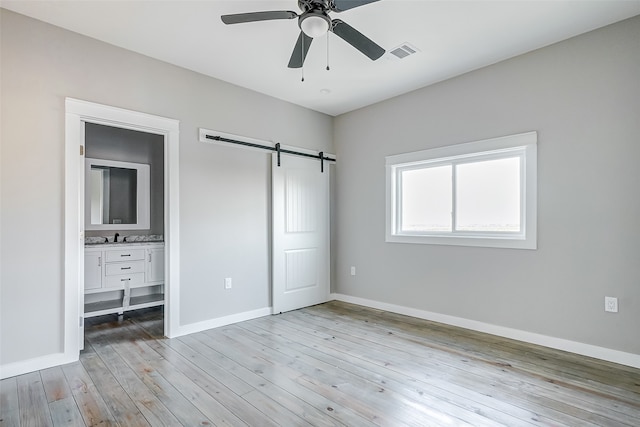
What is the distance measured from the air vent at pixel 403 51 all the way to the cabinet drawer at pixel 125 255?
3.67 meters

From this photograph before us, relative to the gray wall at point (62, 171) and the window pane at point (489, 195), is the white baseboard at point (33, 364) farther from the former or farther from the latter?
the window pane at point (489, 195)

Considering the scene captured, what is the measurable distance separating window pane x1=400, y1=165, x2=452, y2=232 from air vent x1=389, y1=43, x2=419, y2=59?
1383 millimetres

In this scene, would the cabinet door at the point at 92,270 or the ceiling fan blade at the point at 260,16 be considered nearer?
the ceiling fan blade at the point at 260,16

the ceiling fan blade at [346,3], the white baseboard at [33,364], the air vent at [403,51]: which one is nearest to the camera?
the ceiling fan blade at [346,3]

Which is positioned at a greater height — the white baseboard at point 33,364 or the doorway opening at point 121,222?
the doorway opening at point 121,222

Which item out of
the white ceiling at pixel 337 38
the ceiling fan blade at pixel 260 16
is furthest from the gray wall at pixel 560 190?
the ceiling fan blade at pixel 260 16

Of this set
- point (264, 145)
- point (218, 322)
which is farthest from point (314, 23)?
point (218, 322)

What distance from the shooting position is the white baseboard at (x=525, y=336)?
2.71 metres

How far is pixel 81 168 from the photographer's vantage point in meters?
2.93

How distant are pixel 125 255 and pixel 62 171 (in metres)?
1.54

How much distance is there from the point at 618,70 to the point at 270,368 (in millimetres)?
Result: 3721

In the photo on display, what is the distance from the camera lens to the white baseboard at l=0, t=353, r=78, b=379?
251 centimetres

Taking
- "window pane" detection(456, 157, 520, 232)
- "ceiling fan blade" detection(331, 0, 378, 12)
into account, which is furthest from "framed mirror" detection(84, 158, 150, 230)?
"window pane" detection(456, 157, 520, 232)

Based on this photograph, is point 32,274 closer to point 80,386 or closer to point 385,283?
point 80,386
